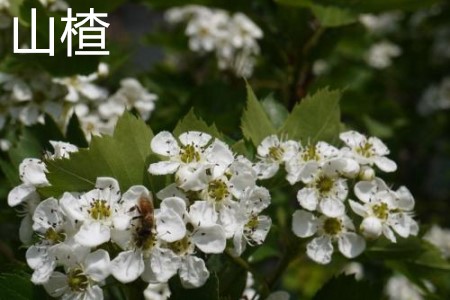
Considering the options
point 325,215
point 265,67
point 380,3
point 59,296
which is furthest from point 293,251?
point 265,67

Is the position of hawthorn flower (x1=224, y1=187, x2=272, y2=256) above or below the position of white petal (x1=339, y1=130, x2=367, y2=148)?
below

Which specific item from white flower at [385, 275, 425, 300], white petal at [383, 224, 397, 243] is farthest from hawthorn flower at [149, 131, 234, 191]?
white flower at [385, 275, 425, 300]

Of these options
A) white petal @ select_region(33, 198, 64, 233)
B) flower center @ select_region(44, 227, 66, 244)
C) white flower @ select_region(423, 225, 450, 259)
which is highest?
white petal @ select_region(33, 198, 64, 233)

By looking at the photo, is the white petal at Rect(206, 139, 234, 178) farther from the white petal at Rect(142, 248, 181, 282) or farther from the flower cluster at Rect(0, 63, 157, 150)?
the flower cluster at Rect(0, 63, 157, 150)

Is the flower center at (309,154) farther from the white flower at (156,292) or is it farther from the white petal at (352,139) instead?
the white flower at (156,292)

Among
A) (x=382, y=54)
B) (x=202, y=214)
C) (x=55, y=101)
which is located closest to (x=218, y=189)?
(x=202, y=214)

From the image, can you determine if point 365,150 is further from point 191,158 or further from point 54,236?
point 54,236
